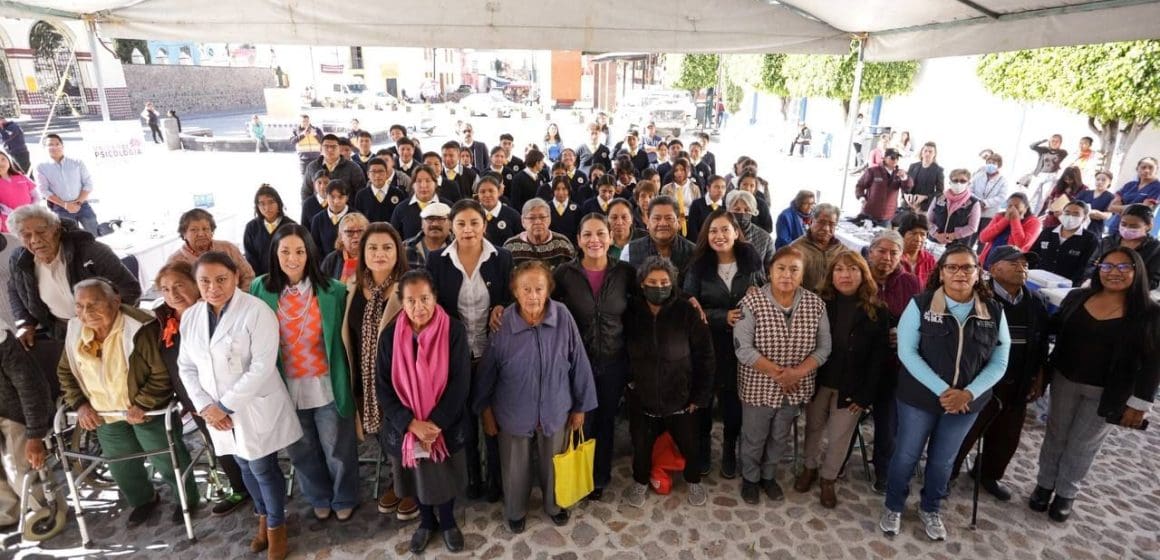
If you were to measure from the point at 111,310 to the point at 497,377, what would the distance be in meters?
2.11

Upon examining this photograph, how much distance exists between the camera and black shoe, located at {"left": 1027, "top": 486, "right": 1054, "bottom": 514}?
3809 millimetres

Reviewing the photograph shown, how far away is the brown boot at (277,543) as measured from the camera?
3.36 m

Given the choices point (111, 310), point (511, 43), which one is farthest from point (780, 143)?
point (111, 310)

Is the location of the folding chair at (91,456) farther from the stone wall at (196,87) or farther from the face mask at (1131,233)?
the stone wall at (196,87)

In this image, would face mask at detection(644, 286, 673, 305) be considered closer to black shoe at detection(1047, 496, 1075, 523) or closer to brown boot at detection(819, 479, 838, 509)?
brown boot at detection(819, 479, 838, 509)

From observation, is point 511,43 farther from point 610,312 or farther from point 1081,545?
point 1081,545

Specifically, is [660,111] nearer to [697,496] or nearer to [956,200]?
[956,200]

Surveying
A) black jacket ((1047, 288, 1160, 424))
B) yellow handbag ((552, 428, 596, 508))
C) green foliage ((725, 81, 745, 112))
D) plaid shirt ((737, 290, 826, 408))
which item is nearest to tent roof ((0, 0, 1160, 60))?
black jacket ((1047, 288, 1160, 424))

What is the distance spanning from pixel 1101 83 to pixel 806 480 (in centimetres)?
941

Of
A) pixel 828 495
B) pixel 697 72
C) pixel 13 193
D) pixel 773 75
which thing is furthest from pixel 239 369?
pixel 697 72

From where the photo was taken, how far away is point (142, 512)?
375 centimetres

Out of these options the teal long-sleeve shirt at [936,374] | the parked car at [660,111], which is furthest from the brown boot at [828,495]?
the parked car at [660,111]

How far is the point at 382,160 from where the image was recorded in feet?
20.9

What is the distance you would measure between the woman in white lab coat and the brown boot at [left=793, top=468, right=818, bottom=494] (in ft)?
10.6
